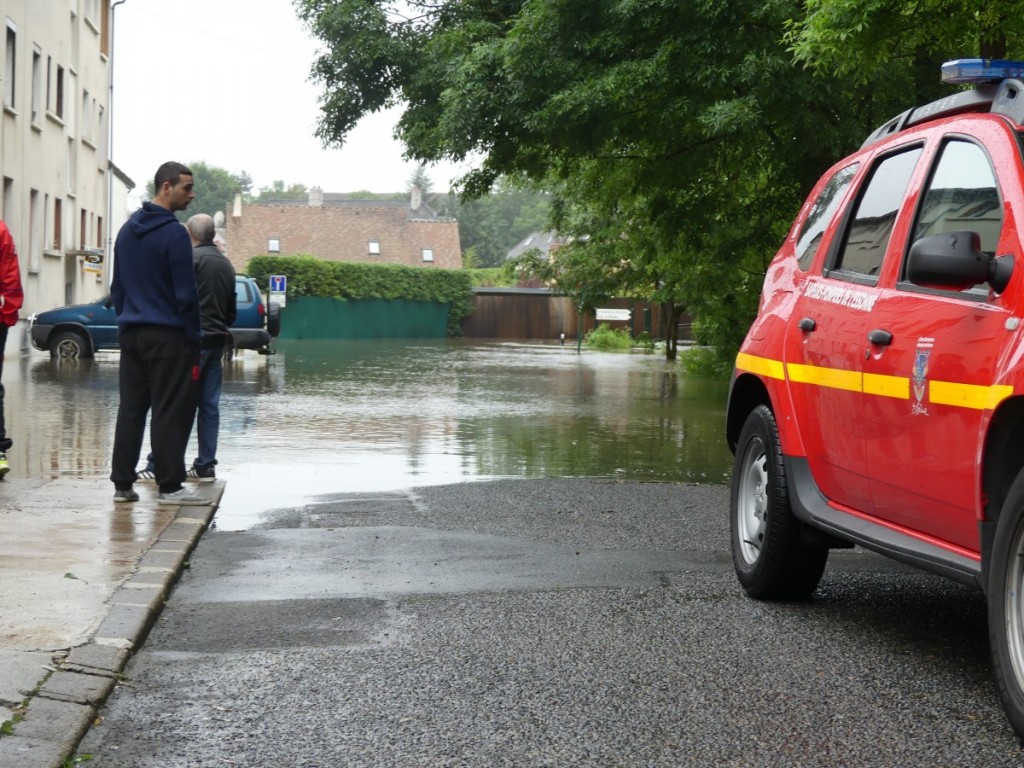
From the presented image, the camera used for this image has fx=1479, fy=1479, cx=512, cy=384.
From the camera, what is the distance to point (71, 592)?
598cm

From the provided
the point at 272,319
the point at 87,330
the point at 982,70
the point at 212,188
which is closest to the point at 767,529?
the point at 982,70

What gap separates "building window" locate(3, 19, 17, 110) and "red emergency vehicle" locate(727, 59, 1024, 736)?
26.7 metres

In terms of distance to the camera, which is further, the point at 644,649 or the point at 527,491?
the point at 527,491

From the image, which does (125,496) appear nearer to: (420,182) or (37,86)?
(37,86)

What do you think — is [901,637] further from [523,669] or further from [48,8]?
[48,8]

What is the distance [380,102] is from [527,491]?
1360 cm

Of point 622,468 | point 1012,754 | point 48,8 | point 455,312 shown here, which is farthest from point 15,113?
point 455,312

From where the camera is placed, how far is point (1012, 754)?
404 centimetres

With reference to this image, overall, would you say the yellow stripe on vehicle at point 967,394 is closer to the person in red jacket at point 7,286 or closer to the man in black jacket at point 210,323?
the man in black jacket at point 210,323

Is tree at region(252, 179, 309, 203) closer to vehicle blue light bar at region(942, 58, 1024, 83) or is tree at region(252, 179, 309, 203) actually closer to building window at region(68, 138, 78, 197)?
building window at region(68, 138, 78, 197)

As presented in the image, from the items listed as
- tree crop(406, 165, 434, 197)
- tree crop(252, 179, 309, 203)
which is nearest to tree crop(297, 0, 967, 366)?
tree crop(252, 179, 309, 203)

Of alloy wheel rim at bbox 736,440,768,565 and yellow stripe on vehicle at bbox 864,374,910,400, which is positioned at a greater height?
yellow stripe on vehicle at bbox 864,374,910,400

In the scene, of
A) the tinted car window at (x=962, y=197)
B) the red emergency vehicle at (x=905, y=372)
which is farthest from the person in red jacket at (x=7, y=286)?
the tinted car window at (x=962, y=197)

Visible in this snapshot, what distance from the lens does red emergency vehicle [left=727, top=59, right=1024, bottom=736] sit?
4297mm
